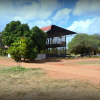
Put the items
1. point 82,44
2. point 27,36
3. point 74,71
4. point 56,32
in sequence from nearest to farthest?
point 74,71 → point 27,36 → point 56,32 → point 82,44

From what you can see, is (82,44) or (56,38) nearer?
(56,38)

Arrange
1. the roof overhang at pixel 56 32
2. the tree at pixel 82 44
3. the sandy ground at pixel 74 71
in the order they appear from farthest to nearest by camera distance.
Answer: the tree at pixel 82 44, the roof overhang at pixel 56 32, the sandy ground at pixel 74 71

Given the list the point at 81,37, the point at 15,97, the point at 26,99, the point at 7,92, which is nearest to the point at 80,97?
the point at 26,99

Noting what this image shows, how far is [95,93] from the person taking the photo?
4.83m

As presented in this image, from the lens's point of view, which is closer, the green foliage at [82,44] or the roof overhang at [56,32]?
the roof overhang at [56,32]

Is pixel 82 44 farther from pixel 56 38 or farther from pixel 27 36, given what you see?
pixel 27 36

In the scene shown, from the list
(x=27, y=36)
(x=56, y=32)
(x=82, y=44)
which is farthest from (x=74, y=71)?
(x=82, y=44)

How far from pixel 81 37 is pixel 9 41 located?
20319 millimetres

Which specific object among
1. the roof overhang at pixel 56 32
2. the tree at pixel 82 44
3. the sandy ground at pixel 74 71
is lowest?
the sandy ground at pixel 74 71

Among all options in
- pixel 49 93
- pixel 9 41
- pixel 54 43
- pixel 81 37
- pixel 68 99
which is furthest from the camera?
pixel 81 37

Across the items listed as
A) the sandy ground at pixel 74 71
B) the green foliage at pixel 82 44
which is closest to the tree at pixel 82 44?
the green foliage at pixel 82 44

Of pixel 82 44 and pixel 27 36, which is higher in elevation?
pixel 27 36

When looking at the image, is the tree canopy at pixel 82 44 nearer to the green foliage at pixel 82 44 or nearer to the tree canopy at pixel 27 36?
the green foliage at pixel 82 44

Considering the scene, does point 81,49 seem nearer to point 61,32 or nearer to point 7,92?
point 61,32
